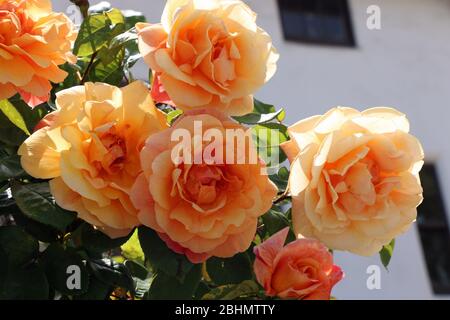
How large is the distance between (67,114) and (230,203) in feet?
0.44

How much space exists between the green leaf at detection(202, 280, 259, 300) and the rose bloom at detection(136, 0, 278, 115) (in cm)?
14

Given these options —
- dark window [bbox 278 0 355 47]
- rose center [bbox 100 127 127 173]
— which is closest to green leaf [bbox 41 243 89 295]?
rose center [bbox 100 127 127 173]

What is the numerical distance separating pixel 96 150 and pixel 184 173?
0.06 m

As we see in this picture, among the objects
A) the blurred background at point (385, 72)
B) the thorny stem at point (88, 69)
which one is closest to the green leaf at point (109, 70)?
the thorny stem at point (88, 69)

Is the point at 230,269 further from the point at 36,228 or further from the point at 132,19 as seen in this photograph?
the point at 132,19

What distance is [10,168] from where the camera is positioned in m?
0.56

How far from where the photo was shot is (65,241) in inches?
23.5

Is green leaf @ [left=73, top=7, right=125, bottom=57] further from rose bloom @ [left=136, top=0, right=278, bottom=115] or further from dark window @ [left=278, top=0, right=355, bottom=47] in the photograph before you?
dark window @ [left=278, top=0, right=355, bottom=47]

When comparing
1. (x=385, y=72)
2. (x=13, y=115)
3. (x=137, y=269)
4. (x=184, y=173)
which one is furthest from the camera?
(x=385, y=72)

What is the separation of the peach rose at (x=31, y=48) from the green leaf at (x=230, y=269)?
197mm

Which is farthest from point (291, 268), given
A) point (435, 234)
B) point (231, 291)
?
point (435, 234)
